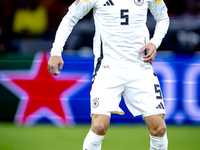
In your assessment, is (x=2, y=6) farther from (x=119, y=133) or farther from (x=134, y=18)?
(x=134, y=18)

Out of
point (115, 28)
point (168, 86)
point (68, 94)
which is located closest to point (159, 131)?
point (115, 28)

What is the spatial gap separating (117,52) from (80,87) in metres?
2.29

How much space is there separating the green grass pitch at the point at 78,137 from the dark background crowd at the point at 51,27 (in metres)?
1.60

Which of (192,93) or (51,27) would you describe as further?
(51,27)

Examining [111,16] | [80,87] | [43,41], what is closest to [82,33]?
[43,41]

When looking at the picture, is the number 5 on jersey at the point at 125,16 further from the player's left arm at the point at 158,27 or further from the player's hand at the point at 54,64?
the player's hand at the point at 54,64

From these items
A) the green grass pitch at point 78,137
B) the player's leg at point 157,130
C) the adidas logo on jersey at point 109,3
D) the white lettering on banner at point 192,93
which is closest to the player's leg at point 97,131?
the player's leg at point 157,130

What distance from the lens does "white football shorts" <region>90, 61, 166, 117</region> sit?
100 inches

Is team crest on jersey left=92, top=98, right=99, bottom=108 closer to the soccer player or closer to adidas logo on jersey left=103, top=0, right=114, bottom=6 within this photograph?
the soccer player

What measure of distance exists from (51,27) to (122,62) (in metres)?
4.37

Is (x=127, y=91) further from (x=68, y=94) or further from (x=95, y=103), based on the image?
(x=68, y=94)

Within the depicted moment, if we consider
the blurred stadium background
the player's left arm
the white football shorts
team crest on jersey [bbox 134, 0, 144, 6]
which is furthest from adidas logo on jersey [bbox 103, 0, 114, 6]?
the blurred stadium background

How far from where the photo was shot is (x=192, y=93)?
478 cm

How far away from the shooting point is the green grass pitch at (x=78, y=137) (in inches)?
151
